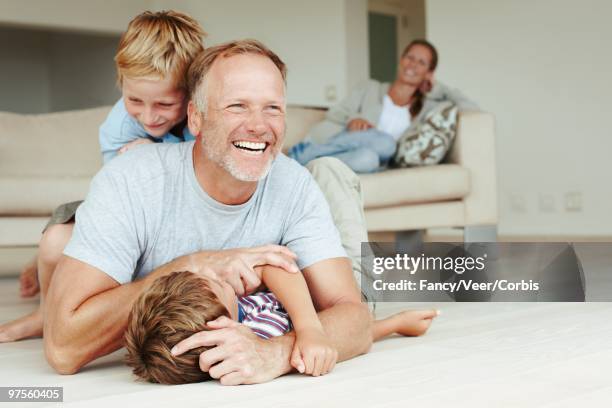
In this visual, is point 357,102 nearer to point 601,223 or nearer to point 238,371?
point 601,223

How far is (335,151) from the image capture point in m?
4.12

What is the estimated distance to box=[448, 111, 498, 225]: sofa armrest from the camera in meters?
4.20

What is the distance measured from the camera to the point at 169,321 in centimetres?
146

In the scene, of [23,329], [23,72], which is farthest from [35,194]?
[23,72]

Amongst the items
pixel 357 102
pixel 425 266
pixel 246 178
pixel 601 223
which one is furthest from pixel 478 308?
pixel 601 223

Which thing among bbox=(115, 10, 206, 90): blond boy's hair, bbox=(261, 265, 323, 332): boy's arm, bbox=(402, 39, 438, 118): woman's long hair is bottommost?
bbox=(261, 265, 323, 332): boy's arm

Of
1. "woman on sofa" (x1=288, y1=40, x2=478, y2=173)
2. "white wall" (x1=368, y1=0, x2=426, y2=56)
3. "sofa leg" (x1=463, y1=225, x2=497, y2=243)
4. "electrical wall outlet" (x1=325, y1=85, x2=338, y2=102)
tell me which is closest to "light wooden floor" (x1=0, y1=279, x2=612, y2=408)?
"sofa leg" (x1=463, y1=225, x2=497, y2=243)

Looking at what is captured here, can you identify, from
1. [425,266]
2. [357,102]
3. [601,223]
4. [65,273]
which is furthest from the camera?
[601,223]

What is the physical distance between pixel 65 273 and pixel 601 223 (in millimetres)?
4904

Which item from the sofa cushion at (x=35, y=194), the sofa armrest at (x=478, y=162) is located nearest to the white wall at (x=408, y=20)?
the sofa armrest at (x=478, y=162)

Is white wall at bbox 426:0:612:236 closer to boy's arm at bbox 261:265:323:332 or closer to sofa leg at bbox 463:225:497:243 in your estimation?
sofa leg at bbox 463:225:497:243

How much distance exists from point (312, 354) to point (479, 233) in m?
2.77

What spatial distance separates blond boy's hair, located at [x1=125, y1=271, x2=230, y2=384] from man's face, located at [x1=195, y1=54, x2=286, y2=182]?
0.99ft

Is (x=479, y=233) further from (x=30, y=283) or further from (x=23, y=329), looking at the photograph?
(x=23, y=329)
